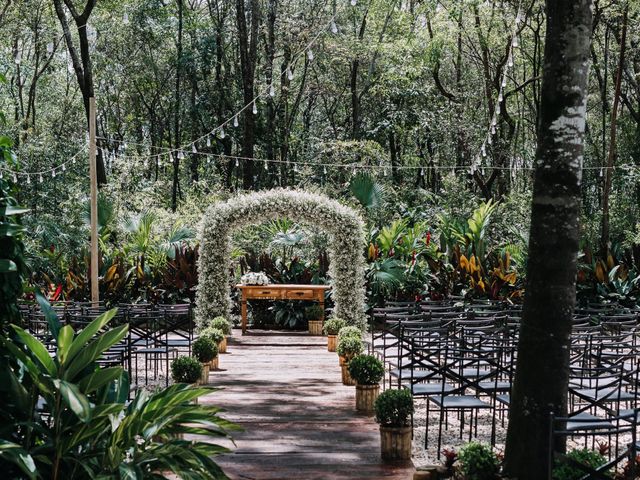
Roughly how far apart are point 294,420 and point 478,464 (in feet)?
11.3

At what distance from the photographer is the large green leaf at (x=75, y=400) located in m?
4.58

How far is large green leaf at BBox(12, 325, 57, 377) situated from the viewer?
16.3 feet

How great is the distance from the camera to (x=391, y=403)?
7.12 m

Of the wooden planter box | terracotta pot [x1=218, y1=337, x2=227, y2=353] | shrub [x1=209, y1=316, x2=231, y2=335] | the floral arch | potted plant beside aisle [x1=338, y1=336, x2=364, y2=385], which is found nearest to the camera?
the wooden planter box

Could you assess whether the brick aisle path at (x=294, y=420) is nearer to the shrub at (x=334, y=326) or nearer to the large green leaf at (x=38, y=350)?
the shrub at (x=334, y=326)

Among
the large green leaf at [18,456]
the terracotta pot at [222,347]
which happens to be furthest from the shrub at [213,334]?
the large green leaf at [18,456]

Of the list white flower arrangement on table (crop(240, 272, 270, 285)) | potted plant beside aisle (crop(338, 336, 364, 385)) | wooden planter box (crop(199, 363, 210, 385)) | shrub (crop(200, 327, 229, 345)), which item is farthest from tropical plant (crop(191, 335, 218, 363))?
white flower arrangement on table (crop(240, 272, 270, 285))

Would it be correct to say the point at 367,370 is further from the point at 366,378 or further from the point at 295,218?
the point at 295,218

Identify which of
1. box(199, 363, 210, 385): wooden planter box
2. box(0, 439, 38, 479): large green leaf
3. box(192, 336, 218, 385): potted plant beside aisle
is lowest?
box(199, 363, 210, 385): wooden planter box

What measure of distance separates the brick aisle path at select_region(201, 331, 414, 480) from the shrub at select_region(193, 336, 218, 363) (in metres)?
0.34

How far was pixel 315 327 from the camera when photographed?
17109 millimetres

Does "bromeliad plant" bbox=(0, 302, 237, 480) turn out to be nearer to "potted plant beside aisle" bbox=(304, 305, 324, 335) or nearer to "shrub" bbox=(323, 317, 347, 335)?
"shrub" bbox=(323, 317, 347, 335)

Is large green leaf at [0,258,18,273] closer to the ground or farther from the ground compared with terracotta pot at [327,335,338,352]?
farther from the ground

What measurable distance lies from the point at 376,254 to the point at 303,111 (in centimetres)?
1857
